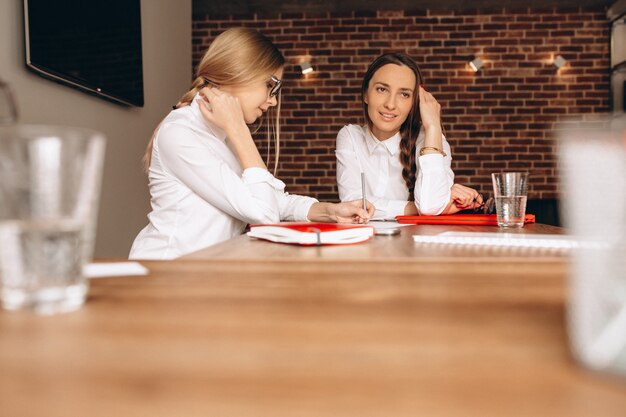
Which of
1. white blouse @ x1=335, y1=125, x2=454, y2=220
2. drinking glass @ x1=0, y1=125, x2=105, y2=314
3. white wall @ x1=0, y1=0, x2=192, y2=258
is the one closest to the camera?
drinking glass @ x1=0, y1=125, x2=105, y2=314

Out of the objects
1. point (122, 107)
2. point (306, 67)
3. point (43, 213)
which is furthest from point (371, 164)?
point (43, 213)

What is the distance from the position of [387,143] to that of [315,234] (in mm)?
1560

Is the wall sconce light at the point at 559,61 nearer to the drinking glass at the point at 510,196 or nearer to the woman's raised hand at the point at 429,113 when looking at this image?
the woman's raised hand at the point at 429,113

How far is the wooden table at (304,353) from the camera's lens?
0.76 ft

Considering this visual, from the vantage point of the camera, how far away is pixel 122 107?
2670 millimetres

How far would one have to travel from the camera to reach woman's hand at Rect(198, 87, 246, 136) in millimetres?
1519

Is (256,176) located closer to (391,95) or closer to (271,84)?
(271,84)

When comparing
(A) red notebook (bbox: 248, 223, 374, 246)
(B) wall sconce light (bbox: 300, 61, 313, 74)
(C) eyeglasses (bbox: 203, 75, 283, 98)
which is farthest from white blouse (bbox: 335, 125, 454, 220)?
(B) wall sconce light (bbox: 300, 61, 313, 74)

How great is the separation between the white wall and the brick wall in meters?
0.71

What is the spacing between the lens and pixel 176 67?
144 inches

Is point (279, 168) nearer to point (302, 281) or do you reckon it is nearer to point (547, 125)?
point (547, 125)

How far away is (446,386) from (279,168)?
4.04 m

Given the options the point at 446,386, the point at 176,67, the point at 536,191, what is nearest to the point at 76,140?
the point at 446,386

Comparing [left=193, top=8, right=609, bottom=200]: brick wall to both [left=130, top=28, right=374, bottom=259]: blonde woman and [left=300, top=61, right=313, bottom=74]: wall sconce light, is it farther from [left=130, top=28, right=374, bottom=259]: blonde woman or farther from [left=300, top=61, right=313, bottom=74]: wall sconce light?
[left=130, top=28, right=374, bottom=259]: blonde woman
